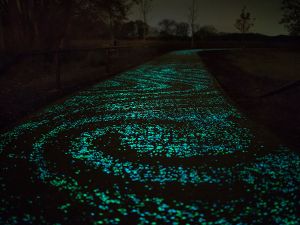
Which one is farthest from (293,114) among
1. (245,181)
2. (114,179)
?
(114,179)

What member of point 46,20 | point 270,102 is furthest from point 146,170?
point 46,20

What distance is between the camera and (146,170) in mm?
3893

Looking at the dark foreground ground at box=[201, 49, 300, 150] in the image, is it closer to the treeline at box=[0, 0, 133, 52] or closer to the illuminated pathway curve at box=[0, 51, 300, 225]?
the illuminated pathway curve at box=[0, 51, 300, 225]

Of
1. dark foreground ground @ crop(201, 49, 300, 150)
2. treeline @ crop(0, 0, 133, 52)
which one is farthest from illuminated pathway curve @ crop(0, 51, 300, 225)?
treeline @ crop(0, 0, 133, 52)

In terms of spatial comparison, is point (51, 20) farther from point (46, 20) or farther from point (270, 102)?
point (270, 102)

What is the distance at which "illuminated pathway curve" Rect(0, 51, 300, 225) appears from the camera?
2918 millimetres

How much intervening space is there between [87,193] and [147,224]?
2.80 feet

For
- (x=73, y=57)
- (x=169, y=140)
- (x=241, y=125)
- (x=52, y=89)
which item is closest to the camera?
(x=169, y=140)

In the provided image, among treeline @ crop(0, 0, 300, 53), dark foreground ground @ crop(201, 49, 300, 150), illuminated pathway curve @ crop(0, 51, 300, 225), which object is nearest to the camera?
illuminated pathway curve @ crop(0, 51, 300, 225)

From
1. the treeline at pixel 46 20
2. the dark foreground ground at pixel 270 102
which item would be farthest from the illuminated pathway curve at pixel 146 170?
the treeline at pixel 46 20

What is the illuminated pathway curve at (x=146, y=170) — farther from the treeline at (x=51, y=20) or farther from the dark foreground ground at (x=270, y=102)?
the treeline at (x=51, y=20)

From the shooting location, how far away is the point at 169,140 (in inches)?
201

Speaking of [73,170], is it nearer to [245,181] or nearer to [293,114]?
[245,181]

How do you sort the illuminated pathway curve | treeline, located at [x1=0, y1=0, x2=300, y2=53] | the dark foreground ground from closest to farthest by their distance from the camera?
the illuminated pathway curve
the dark foreground ground
treeline, located at [x1=0, y1=0, x2=300, y2=53]
